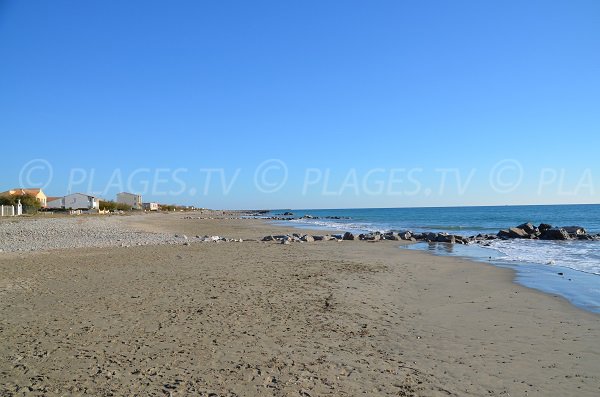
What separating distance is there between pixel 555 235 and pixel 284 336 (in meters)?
30.9

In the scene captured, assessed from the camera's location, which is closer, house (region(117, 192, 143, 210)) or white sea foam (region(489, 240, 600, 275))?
white sea foam (region(489, 240, 600, 275))

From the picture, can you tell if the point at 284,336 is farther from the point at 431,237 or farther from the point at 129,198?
the point at 129,198

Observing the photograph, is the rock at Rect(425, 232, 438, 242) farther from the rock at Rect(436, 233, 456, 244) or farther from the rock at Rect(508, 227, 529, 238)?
the rock at Rect(508, 227, 529, 238)

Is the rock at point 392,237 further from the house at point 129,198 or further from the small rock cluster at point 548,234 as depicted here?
the house at point 129,198

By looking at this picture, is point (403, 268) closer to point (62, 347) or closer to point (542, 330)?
point (542, 330)

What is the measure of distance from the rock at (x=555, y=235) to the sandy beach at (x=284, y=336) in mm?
21872

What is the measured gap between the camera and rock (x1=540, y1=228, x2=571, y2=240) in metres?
30.9

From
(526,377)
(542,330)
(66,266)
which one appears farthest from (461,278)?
(66,266)

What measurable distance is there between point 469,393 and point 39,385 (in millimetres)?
4985

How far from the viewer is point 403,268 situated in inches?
609

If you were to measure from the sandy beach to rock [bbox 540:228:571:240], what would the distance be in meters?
21.9

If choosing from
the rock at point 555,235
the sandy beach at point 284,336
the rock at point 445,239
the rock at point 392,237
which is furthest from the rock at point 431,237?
the sandy beach at point 284,336

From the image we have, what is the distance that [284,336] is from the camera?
6891mm

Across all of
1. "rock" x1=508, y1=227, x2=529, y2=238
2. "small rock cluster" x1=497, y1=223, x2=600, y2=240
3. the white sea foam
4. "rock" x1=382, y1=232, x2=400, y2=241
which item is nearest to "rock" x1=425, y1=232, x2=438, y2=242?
"rock" x1=382, y1=232, x2=400, y2=241
